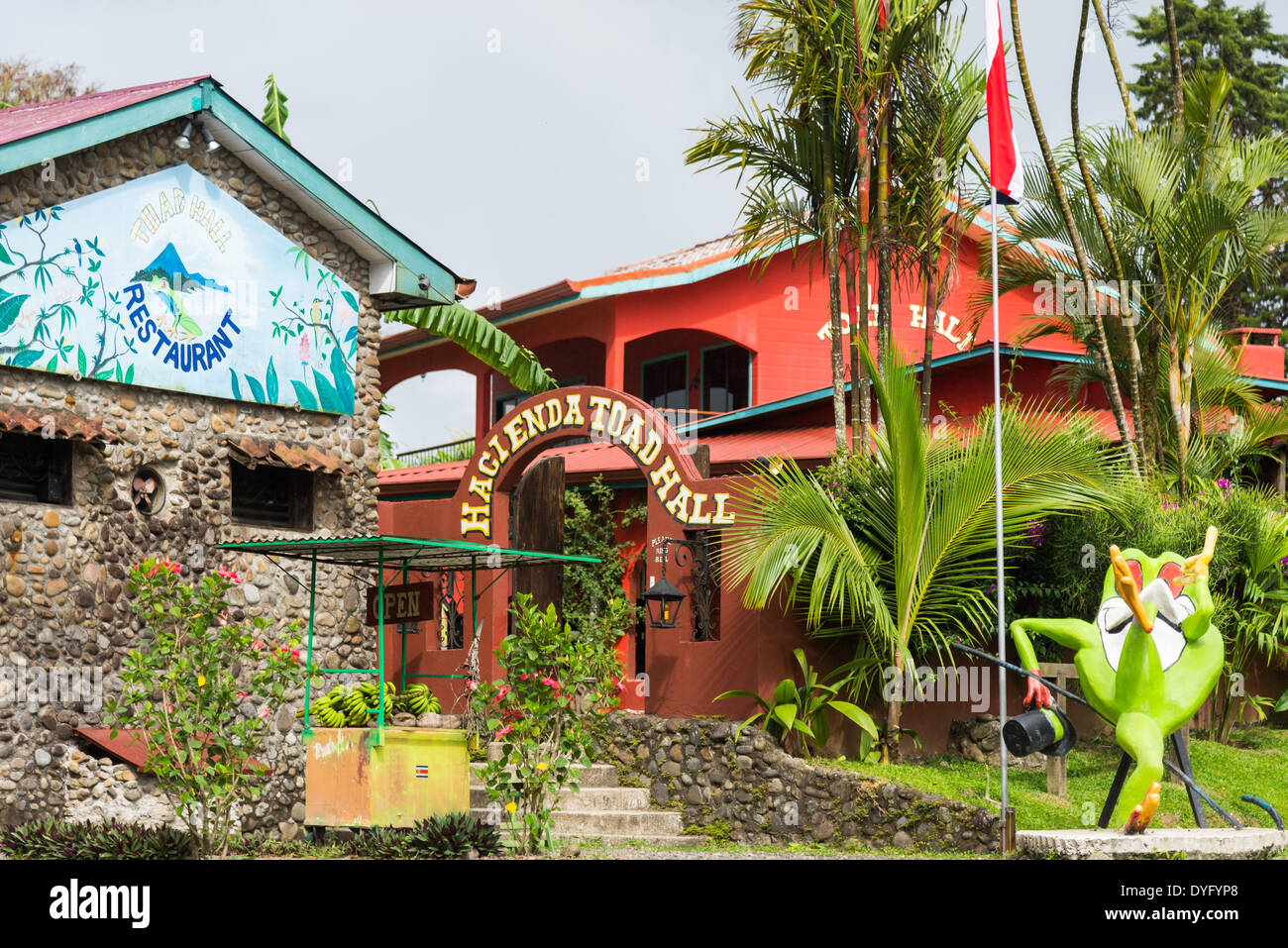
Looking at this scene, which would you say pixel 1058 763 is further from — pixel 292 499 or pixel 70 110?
pixel 70 110

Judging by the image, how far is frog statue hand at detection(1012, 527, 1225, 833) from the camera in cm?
969

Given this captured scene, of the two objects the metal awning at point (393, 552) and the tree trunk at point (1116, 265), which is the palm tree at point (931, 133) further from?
the metal awning at point (393, 552)

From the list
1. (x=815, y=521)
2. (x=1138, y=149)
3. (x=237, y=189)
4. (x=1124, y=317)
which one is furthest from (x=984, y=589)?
(x=237, y=189)

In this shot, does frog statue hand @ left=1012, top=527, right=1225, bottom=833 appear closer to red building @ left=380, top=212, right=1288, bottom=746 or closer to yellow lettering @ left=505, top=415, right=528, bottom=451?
red building @ left=380, top=212, right=1288, bottom=746

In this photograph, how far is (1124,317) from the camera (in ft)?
46.7

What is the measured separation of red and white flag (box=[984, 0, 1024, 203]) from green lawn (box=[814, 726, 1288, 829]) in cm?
508

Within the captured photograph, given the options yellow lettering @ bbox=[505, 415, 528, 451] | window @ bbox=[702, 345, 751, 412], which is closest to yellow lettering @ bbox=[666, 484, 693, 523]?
yellow lettering @ bbox=[505, 415, 528, 451]

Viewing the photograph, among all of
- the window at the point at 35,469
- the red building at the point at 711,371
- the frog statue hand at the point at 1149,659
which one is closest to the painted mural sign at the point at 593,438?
the red building at the point at 711,371

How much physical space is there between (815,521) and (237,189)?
6581 millimetres

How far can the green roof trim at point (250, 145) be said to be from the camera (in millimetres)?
12414

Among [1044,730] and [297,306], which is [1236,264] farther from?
[297,306]

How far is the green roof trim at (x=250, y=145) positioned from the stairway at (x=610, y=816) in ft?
18.0

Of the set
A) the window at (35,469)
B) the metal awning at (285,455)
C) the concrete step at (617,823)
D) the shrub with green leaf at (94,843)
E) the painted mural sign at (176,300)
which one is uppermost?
the painted mural sign at (176,300)

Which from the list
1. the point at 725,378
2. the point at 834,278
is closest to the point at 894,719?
the point at 834,278
